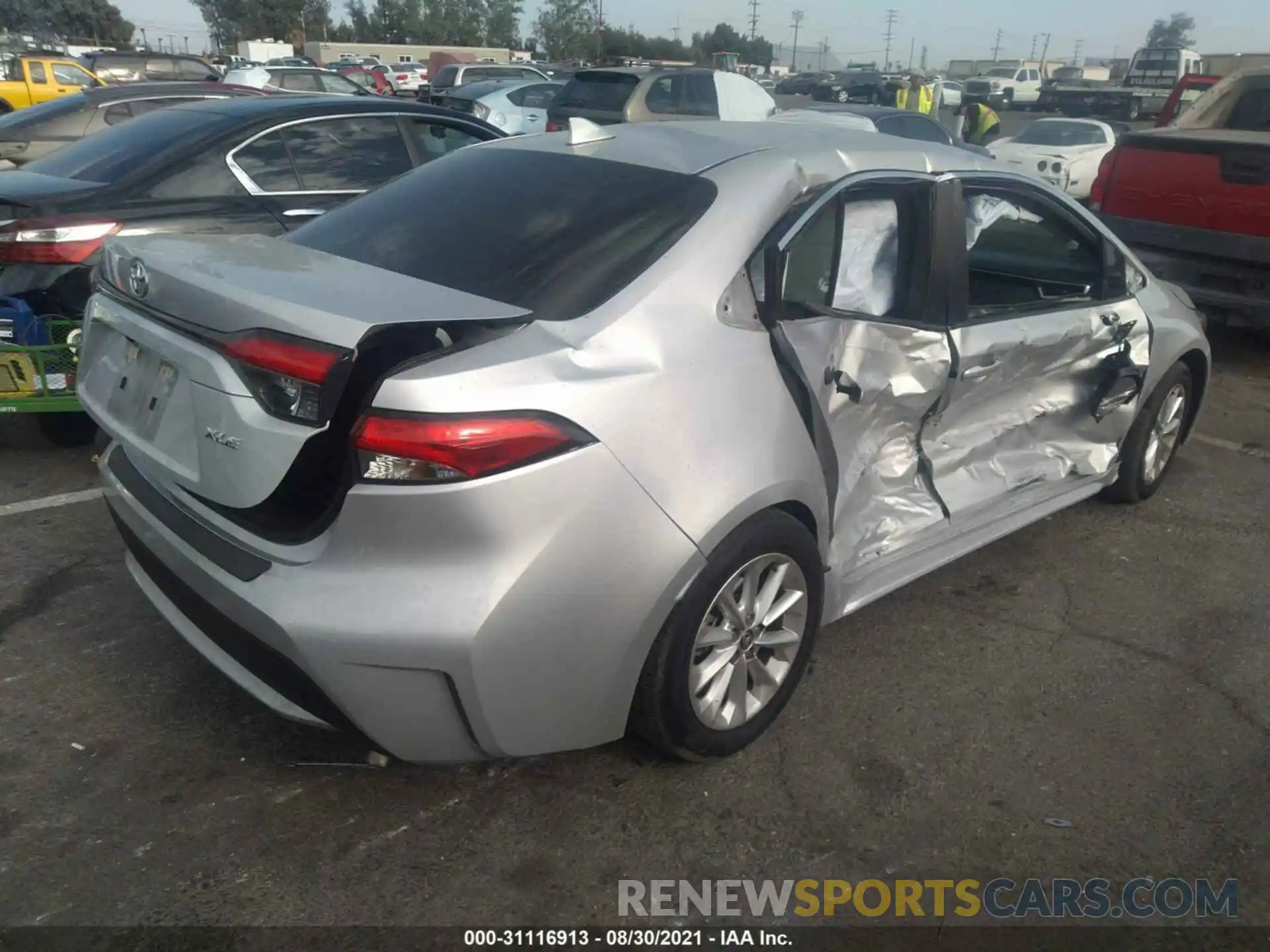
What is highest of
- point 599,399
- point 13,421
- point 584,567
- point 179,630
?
point 599,399

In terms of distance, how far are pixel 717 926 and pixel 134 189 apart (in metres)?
4.36

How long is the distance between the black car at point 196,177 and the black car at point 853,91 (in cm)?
2329

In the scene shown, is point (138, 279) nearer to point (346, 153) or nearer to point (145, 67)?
point (346, 153)

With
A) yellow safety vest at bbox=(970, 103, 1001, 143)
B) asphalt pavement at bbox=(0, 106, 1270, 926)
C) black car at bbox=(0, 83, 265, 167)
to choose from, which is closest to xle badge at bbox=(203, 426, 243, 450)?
asphalt pavement at bbox=(0, 106, 1270, 926)

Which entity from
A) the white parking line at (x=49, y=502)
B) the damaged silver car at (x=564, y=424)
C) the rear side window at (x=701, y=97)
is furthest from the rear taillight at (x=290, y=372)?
the rear side window at (x=701, y=97)

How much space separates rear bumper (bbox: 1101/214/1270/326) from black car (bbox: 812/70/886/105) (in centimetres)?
2081

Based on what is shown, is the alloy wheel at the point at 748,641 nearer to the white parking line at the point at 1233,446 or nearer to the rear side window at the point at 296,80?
the white parking line at the point at 1233,446

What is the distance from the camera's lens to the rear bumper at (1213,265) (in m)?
6.96

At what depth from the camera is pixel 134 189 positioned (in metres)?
5.09

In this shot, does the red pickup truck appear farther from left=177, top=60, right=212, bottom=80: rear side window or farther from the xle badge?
left=177, top=60, right=212, bottom=80: rear side window

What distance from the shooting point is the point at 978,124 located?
15.9 meters

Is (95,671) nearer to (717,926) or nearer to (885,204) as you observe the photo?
(717,926)

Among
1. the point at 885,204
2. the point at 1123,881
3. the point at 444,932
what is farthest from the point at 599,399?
the point at 1123,881

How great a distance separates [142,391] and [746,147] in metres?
1.83
